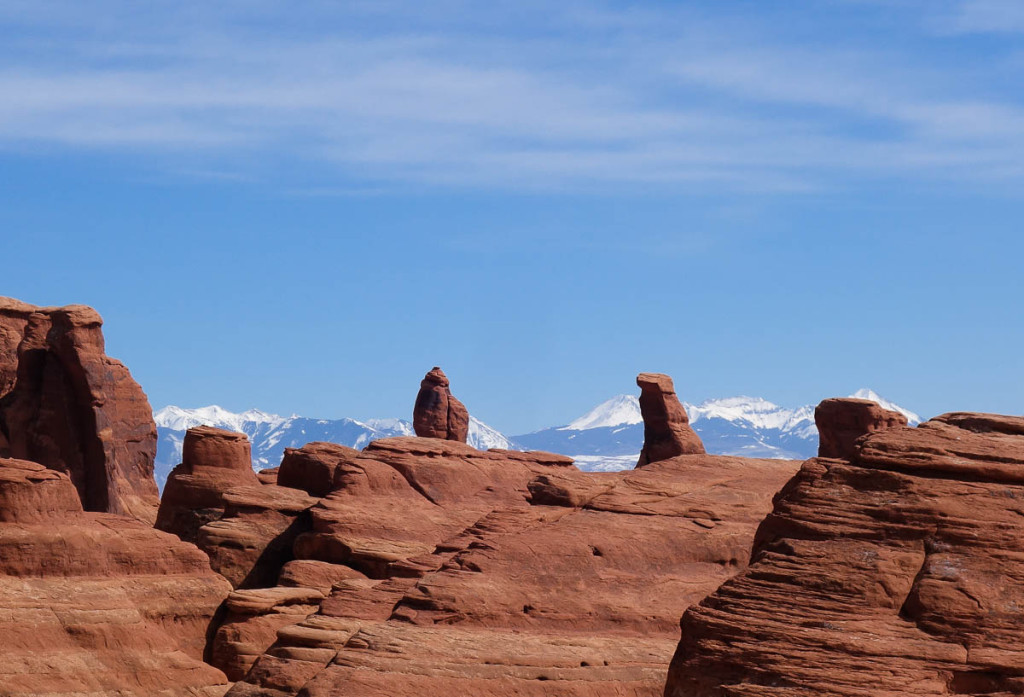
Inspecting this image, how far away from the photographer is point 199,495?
65438mm

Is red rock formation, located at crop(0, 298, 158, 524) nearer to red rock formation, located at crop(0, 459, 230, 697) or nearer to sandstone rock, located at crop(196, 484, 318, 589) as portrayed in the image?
sandstone rock, located at crop(196, 484, 318, 589)

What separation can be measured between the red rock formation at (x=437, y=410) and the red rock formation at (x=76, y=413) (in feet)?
74.9

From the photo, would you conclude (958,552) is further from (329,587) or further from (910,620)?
(329,587)

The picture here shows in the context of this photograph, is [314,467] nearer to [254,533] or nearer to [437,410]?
[254,533]

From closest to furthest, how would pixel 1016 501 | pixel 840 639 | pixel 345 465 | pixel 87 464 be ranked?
1. pixel 840 639
2. pixel 1016 501
3. pixel 345 465
4. pixel 87 464

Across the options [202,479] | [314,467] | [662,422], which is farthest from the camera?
[662,422]

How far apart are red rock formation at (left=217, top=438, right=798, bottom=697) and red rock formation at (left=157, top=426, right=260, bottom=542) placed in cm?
887

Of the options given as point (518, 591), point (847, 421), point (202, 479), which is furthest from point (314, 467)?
→ point (518, 591)

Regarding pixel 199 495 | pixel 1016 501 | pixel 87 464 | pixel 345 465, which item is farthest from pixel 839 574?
pixel 87 464

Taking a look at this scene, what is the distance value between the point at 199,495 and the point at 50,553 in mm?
17867

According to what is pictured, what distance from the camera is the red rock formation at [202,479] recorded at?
2557 inches

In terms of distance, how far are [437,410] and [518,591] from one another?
64.9 meters

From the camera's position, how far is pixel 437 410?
350ft

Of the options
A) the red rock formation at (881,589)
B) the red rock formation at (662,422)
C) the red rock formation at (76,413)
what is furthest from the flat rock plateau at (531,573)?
the red rock formation at (662,422)
